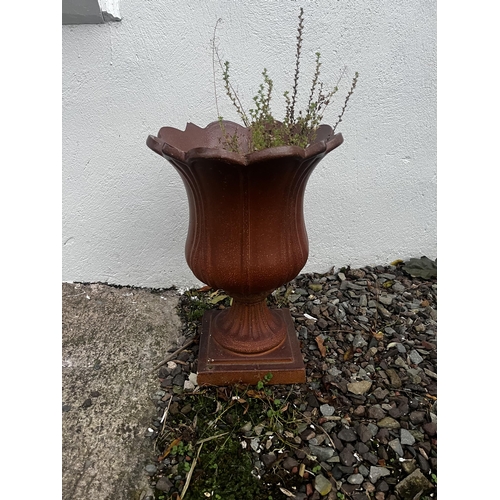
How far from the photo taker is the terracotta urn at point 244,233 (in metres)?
1.55

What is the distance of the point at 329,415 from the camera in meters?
1.89

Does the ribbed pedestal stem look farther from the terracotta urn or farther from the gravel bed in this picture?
the gravel bed

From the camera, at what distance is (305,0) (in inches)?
87.7

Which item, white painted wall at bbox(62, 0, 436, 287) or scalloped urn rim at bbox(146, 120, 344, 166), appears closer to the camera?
scalloped urn rim at bbox(146, 120, 344, 166)

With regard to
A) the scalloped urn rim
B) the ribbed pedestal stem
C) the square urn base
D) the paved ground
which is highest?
the scalloped urn rim

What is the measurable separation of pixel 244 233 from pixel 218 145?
0.48 m

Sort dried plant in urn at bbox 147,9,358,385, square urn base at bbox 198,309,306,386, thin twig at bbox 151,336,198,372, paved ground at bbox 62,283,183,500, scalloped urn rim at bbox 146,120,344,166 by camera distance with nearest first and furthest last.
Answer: scalloped urn rim at bbox 146,120,344,166
dried plant in urn at bbox 147,9,358,385
paved ground at bbox 62,283,183,500
square urn base at bbox 198,309,306,386
thin twig at bbox 151,336,198,372

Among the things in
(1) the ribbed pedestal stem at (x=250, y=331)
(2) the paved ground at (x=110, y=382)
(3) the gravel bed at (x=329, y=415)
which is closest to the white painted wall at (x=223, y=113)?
(2) the paved ground at (x=110, y=382)

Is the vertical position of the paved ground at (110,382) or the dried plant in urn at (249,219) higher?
the dried plant in urn at (249,219)

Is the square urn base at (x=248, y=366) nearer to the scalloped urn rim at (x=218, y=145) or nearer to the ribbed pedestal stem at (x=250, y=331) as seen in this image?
the ribbed pedestal stem at (x=250, y=331)

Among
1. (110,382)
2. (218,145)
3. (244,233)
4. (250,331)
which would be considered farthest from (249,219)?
(110,382)

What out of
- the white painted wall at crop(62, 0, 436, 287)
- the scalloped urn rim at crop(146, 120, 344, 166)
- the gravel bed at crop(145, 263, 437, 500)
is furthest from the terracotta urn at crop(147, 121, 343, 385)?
the white painted wall at crop(62, 0, 436, 287)

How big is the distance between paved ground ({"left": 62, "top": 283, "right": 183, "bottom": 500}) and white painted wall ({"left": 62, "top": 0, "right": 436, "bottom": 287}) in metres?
0.22

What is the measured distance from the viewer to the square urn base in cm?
201
